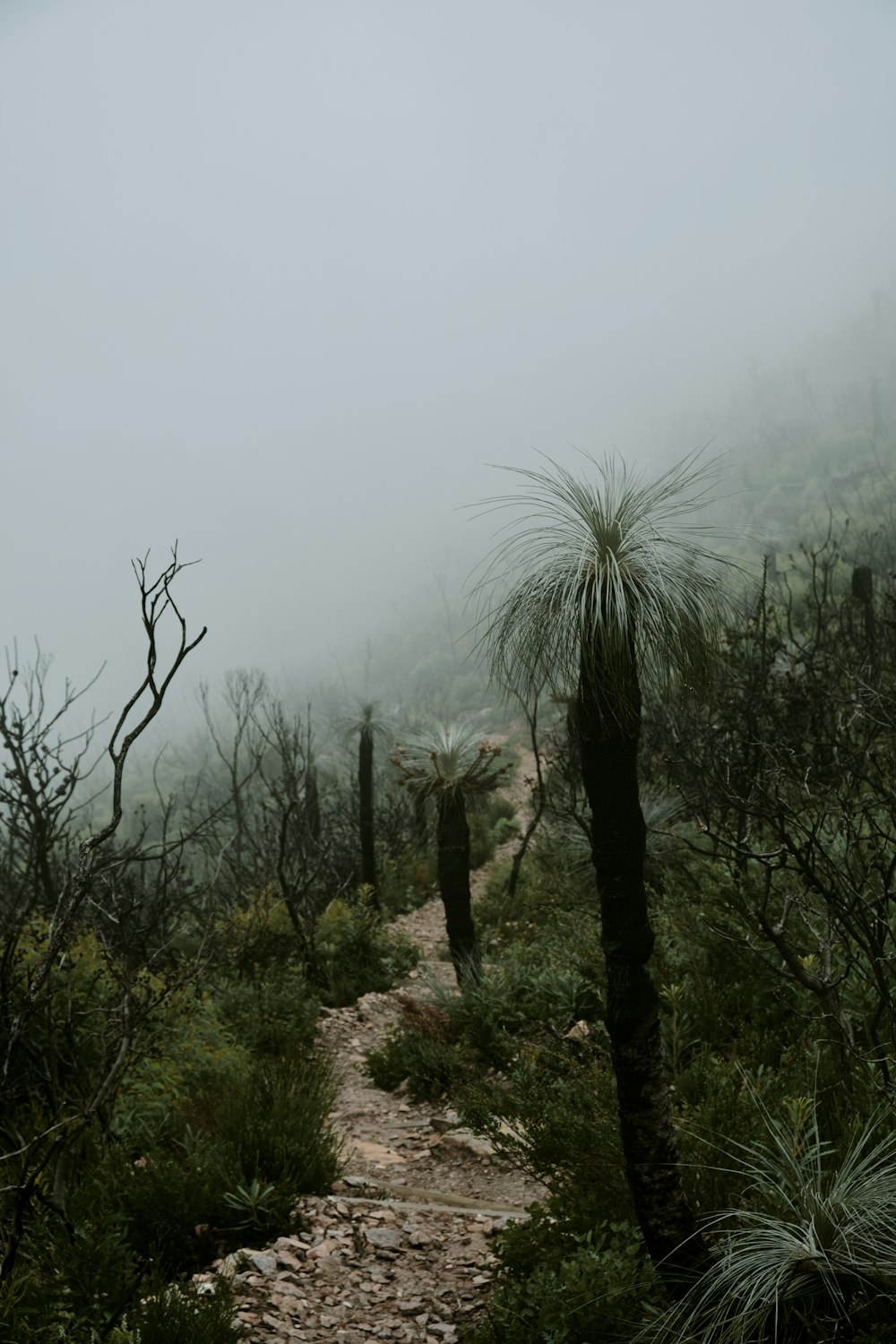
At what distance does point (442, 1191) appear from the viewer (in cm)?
511

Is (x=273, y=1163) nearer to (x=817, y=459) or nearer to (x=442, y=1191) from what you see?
(x=442, y=1191)

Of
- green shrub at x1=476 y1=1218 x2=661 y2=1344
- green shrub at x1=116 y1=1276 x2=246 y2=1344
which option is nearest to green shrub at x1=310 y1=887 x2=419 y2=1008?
green shrub at x1=116 y1=1276 x2=246 y2=1344

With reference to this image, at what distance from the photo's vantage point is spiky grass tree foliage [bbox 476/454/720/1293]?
8.75 feet

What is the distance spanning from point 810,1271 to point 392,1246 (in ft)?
7.88

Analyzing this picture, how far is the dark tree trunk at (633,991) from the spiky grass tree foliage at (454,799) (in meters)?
5.63

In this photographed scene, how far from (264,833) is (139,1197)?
9101 millimetres

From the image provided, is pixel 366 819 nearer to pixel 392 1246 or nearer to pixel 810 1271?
pixel 392 1246

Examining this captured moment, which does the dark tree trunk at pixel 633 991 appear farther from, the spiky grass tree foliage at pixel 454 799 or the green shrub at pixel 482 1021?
the spiky grass tree foliage at pixel 454 799

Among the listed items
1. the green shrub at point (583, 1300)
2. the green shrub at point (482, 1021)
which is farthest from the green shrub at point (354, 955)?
the green shrub at point (583, 1300)

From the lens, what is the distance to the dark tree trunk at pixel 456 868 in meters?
8.53

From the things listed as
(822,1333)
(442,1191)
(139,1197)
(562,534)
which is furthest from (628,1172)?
(442,1191)

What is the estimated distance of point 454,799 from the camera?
8.56m

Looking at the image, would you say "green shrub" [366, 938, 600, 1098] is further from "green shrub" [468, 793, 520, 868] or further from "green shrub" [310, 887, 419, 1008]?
"green shrub" [468, 793, 520, 868]

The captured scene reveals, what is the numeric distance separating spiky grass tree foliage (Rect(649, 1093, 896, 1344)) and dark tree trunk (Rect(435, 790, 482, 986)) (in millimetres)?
5951
